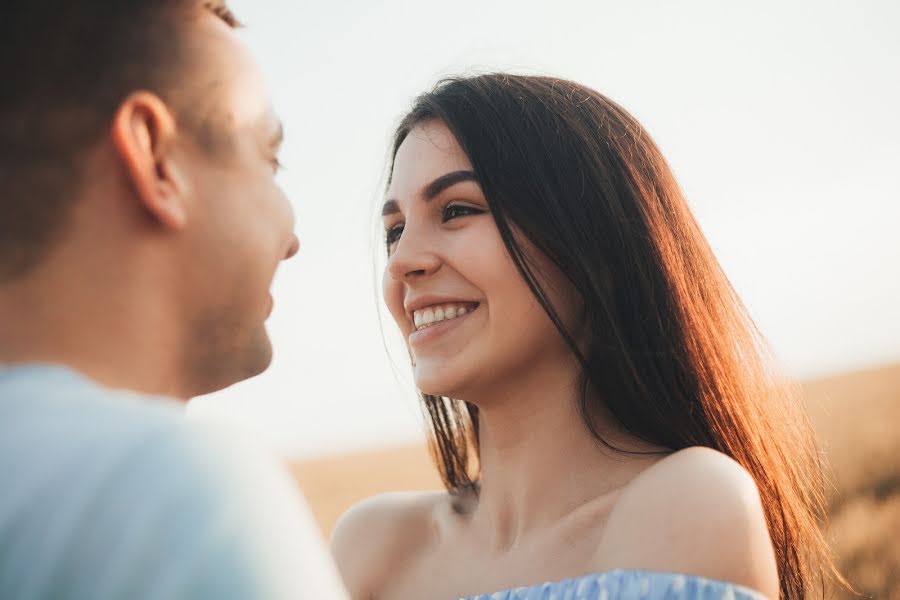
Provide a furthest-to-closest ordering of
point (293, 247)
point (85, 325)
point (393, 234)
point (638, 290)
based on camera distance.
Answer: point (393, 234), point (638, 290), point (293, 247), point (85, 325)

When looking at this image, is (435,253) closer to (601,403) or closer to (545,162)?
(545,162)

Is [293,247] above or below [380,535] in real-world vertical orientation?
above

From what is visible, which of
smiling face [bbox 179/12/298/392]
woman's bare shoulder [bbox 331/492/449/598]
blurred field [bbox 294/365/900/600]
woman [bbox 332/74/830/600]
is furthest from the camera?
blurred field [bbox 294/365/900/600]

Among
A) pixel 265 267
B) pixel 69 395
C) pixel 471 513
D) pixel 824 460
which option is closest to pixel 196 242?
pixel 265 267

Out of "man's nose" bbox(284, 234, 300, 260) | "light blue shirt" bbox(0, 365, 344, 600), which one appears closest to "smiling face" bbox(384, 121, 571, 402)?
"man's nose" bbox(284, 234, 300, 260)

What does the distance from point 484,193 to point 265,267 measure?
65.2 inches

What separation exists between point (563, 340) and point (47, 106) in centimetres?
215

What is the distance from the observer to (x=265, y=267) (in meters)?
1.46

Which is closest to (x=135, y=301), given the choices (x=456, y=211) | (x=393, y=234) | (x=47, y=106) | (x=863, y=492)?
(x=47, y=106)

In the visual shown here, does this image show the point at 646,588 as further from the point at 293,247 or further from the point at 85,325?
the point at 85,325

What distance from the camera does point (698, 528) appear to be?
90.8 inches

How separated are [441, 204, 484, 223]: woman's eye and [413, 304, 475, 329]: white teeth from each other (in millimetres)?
348

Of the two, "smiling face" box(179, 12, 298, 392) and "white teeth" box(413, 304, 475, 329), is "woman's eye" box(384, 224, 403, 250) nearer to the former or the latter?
"white teeth" box(413, 304, 475, 329)

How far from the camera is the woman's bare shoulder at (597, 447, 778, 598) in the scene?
7.50ft
